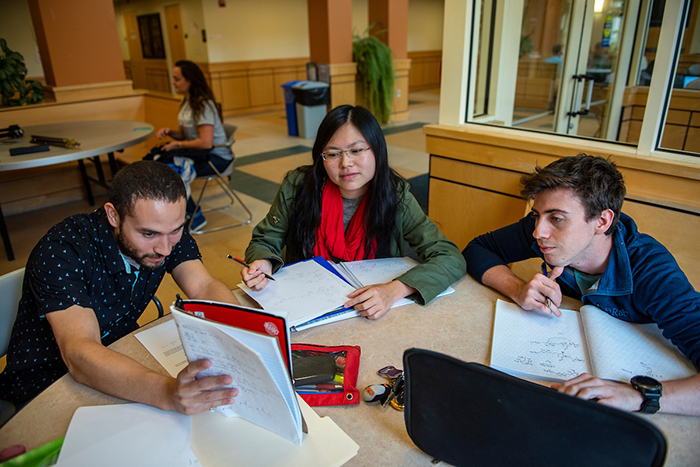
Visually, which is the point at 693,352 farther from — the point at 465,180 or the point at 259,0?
the point at 259,0

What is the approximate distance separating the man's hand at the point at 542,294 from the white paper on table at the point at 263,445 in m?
0.68

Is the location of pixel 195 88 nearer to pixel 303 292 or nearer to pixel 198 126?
pixel 198 126

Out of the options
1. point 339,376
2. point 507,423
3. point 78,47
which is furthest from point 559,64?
point 78,47

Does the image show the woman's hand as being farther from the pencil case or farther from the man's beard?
the pencil case

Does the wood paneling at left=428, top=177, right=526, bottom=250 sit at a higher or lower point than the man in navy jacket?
lower

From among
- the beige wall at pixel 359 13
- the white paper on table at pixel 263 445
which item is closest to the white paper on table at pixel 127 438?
the white paper on table at pixel 263 445

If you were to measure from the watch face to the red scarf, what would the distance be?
1019 mm

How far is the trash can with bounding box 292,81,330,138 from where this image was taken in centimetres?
705

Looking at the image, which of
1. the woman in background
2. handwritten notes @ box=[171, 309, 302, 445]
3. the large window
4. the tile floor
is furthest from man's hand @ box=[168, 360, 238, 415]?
the woman in background

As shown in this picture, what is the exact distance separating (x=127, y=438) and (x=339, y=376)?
457mm

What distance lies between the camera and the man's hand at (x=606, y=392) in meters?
0.89

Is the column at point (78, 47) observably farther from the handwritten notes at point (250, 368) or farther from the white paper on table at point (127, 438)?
the handwritten notes at point (250, 368)

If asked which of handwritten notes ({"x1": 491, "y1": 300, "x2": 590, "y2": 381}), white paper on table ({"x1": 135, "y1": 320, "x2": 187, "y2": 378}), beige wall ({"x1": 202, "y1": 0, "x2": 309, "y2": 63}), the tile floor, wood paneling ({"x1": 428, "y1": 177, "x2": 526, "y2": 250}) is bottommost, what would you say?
the tile floor

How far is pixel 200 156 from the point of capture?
3.71 metres
